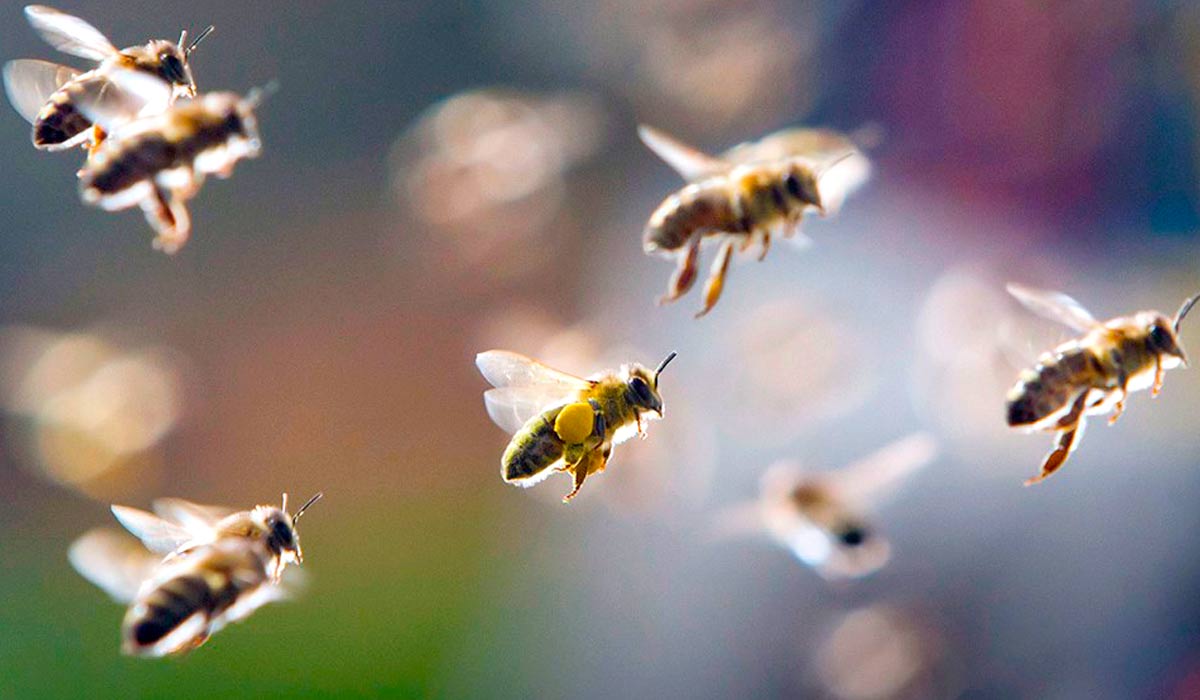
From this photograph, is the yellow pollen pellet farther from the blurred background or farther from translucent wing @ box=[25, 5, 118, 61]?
the blurred background

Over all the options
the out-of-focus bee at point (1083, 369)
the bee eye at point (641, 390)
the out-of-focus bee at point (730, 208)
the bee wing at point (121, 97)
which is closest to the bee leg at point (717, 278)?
the out-of-focus bee at point (730, 208)

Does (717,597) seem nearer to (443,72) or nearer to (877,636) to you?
(877,636)

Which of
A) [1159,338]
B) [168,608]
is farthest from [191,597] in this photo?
[1159,338]

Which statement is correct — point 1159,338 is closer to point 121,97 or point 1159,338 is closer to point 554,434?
point 554,434

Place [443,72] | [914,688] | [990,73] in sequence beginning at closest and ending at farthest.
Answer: [914,688], [990,73], [443,72]

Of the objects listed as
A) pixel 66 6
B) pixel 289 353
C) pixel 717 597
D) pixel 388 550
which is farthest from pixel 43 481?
pixel 717 597

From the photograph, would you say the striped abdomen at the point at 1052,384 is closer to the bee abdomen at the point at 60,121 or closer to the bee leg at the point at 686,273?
the bee leg at the point at 686,273
